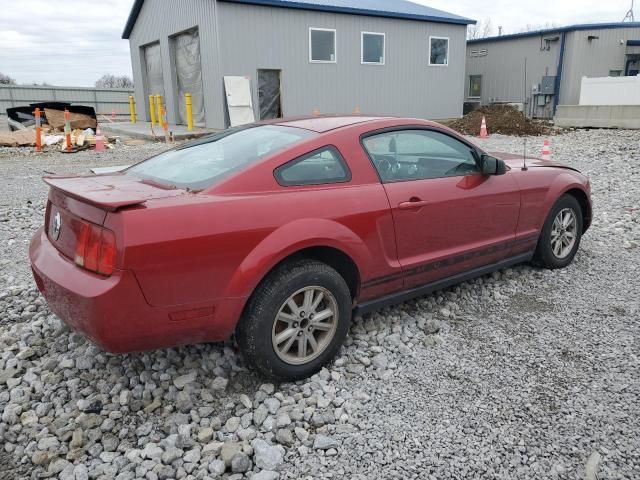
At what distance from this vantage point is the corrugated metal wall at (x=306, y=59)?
16812mm

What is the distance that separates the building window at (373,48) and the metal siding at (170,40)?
5.64 meters

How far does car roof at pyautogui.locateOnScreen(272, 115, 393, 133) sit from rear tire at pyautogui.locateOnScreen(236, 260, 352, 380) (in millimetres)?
949

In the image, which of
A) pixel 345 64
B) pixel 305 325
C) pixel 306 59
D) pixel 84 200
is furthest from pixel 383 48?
pixel 84 200

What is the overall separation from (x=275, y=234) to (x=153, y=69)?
844 inches

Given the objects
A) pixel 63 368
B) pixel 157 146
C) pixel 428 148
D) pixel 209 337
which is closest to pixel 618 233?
pixel 428 148

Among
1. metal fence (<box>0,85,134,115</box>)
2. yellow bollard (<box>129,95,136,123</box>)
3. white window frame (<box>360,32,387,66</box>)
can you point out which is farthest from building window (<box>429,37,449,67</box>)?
metal fence (<box>0,85,134,115</box>)

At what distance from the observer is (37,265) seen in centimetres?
298

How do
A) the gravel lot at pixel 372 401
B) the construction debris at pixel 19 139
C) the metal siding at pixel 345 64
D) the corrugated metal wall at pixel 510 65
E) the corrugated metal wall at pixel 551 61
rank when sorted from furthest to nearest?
1. the corrugated metal wall at pixel 510 65
2. the corrugated metal wall at pixel 551 61
3. the metal siding at pixel 345 64
4. the construction debris at pixel 19 139
5. the gravel lot at pixel 372 401

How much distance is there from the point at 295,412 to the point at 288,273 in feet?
2.45

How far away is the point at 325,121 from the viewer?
3639mm

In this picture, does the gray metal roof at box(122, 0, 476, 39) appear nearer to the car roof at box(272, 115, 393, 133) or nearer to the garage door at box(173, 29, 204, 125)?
the garage door at box(173, 29, 204, 125)

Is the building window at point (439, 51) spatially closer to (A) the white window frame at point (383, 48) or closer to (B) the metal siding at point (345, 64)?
(B) the metal siding at point (345, 64)

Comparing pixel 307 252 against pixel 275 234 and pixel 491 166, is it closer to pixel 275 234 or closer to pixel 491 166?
pixel 275 234

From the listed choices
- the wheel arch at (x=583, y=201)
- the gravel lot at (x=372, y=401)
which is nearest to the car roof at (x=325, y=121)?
the gravel lot at (x=372, y=401)
